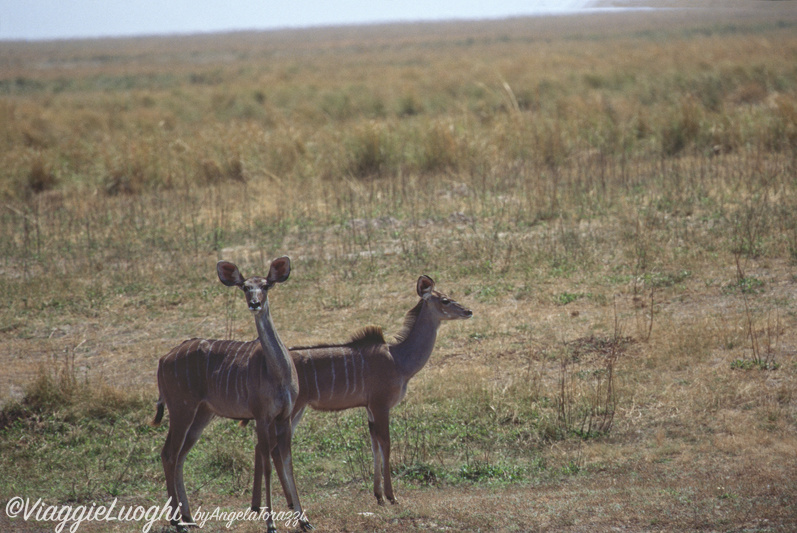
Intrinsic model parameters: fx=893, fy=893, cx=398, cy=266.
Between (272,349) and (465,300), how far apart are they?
5.41 metres

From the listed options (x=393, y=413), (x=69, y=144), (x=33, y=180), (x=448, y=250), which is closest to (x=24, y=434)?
(x=393, y=413)

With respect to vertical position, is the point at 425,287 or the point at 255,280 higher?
the point at 255,280

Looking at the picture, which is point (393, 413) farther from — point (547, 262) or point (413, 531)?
point (547, 262)

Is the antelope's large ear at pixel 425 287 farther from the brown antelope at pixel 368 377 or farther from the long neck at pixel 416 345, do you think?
the brown antelope at pixel 368 377

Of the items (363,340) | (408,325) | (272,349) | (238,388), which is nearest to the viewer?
(272,349)

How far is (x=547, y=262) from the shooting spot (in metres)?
11.7

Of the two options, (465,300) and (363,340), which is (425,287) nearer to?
(363,340)

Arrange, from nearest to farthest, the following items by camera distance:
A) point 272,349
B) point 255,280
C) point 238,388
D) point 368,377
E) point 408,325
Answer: point 255,280
point 272,349
point 238,388
point 368,377
point 408,325

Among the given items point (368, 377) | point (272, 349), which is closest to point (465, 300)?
point (368, 377)

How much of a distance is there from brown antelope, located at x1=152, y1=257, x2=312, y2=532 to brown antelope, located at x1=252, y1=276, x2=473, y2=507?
1.49 feet

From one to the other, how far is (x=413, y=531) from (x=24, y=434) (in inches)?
169

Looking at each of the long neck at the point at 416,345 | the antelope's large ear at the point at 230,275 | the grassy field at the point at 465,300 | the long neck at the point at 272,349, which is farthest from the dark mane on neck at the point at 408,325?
the antelope's large ear at the point at 230,275

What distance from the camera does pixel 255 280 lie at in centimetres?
546

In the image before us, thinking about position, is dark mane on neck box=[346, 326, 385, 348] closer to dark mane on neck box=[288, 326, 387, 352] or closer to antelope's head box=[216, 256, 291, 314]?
dark mane on neck box=[288, 326, 387, 352]
